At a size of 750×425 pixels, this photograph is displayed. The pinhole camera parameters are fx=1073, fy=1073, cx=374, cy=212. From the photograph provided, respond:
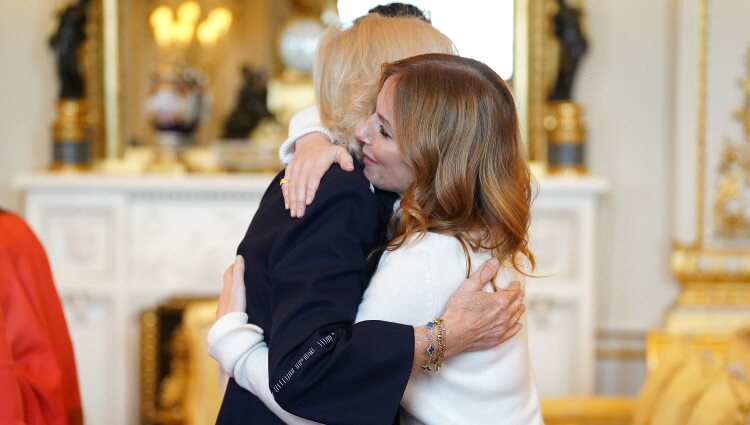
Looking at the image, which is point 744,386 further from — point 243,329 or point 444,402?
point 243,329

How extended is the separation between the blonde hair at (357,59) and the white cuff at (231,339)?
1.22ft

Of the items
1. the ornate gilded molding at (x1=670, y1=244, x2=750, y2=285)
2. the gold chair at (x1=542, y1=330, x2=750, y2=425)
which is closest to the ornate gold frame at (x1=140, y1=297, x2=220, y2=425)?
the gold chair at (x1=542, y1=330, x2=750, y2=425)

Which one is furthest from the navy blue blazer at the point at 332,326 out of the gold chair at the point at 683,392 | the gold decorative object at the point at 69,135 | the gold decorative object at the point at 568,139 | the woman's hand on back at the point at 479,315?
the gold decorative object at the point at 69,135

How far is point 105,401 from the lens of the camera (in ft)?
17.0

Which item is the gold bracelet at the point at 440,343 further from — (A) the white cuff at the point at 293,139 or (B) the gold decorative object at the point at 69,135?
(B) the gold decorative object at the point at 69,135

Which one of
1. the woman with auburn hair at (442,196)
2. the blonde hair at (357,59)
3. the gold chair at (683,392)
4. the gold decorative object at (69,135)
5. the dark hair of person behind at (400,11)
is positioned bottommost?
the gold chair at (683,392)

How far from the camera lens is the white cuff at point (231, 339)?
186 cm

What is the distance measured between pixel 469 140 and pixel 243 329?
52 centimetres

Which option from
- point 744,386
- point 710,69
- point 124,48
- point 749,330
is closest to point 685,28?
point 710,69

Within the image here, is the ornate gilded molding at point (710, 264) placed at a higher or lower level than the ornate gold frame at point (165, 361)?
higher

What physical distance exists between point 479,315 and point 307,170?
384mm

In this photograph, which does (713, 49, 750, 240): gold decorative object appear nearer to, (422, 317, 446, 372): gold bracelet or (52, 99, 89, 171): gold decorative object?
(52, 99, 89, 171): gold decorative object

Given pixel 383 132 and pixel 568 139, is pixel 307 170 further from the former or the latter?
pixel 568 139

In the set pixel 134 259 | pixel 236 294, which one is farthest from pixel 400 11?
pixel 134 259
